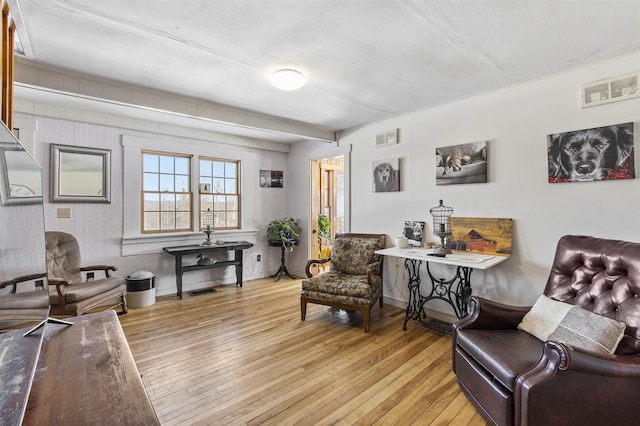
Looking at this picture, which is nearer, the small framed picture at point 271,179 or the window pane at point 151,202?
the window pane at point 151,202

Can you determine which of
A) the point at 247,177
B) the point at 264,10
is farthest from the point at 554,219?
the point at 247,177

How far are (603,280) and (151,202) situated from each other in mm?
5054

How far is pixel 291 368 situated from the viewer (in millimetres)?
2443

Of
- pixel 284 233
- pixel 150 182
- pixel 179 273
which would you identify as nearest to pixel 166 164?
pixel 150 182

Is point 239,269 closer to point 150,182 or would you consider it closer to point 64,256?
point 150,182

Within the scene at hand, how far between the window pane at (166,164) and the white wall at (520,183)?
127 inches

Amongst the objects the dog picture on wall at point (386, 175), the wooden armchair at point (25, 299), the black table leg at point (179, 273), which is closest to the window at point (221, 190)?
the black table leg at point (179, 273)

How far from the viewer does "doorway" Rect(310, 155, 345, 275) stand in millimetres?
5441

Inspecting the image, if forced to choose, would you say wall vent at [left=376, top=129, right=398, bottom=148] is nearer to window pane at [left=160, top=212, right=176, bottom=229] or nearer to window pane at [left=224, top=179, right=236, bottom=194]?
window pane at [left=224, top=179, right=236, bottom=194]

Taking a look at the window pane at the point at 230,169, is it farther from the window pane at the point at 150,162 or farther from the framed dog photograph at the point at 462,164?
the framed dog photograph at the point at 462,164

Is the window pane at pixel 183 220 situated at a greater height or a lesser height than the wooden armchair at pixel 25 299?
greater

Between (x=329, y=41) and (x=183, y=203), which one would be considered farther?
(x=183, y=203)

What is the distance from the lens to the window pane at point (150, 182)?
173 inches

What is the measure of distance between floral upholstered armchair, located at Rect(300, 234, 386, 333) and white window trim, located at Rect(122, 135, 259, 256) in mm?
1931
